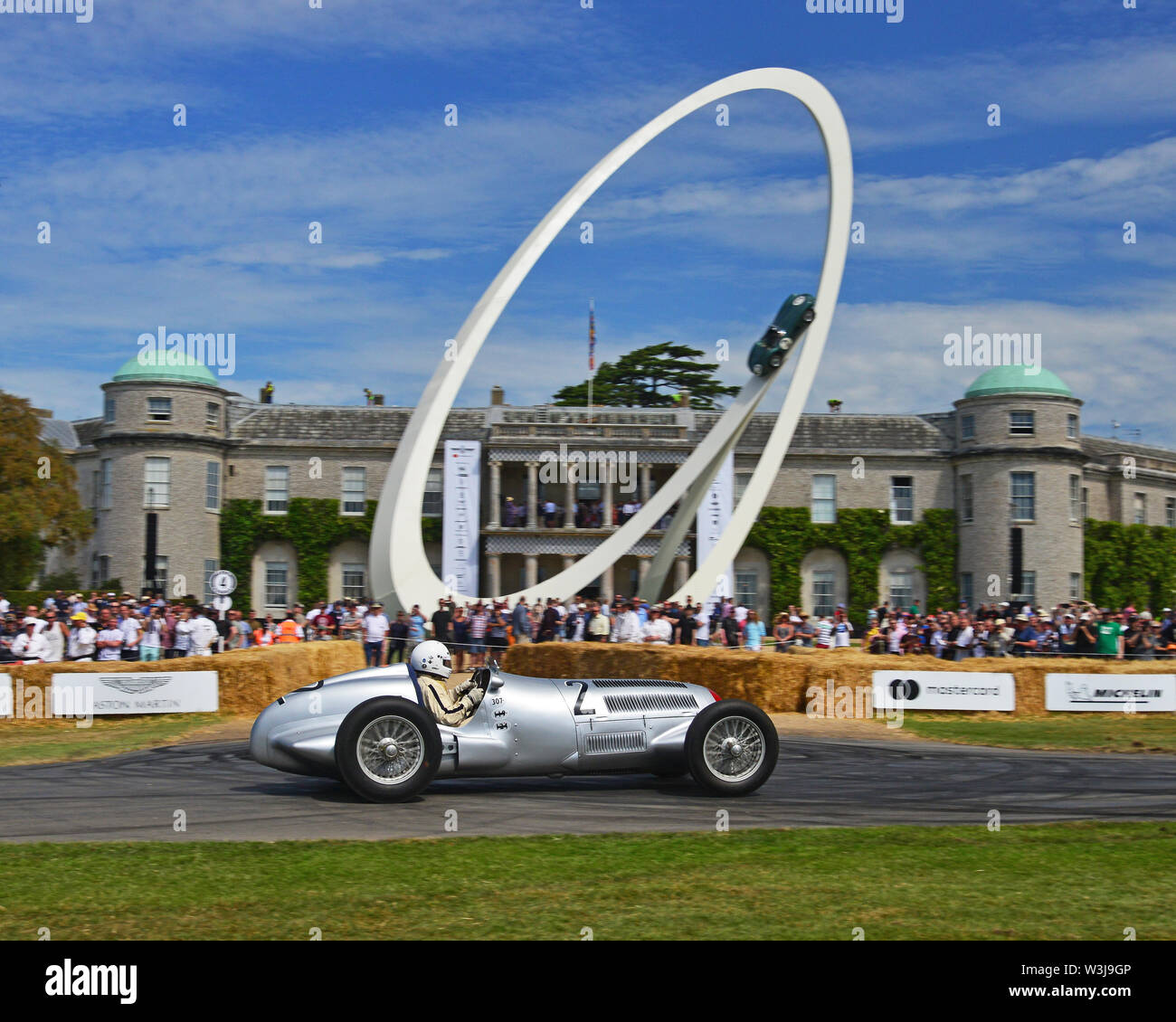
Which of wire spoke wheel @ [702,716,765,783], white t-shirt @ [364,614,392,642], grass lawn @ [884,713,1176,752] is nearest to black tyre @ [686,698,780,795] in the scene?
wire spoke wheel @ [702,716,765,783]

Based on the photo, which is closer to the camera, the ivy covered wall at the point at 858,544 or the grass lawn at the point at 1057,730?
the grass lawn at the point at 1057,730

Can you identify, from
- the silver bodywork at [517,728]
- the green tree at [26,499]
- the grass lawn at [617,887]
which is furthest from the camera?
the green tree at [26,499]

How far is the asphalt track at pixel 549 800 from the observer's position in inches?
387

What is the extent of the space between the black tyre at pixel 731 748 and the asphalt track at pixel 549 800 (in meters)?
0.20

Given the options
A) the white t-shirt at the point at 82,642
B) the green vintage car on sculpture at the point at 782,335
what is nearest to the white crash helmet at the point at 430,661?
the white t-shirt at the point at 82,642

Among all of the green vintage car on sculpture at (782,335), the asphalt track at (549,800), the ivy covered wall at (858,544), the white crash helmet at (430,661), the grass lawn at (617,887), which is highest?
the green vintage car on sculpture at (782,335)

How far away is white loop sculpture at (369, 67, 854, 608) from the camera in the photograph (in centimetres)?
3506

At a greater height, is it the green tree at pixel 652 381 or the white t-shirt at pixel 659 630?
the green tree at pixel 652 381

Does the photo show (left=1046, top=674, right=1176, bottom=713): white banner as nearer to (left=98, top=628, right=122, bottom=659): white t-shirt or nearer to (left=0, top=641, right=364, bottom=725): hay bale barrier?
(left=0, top=641, right=364, bottom=725): hay bale barrier

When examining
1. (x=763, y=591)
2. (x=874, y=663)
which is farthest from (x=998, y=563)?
(x=874, y=663)

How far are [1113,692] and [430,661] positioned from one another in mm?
16092

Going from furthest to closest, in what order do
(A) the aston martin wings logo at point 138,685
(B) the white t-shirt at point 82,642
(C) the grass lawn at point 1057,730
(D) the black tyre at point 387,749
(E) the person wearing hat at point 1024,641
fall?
(E) the person wearing hat at point 1024,641
(B) the white t-shirt at point 82,642
(A) the aston martin wings logo at point 138,685
(C) the grass lawn at point 1057,730
(D) the black tyre at point 387,749

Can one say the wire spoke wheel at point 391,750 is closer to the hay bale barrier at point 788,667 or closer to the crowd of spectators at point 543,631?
the hay bale barrier at point 788,667

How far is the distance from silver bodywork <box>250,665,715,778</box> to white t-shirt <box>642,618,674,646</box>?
16.6 m
